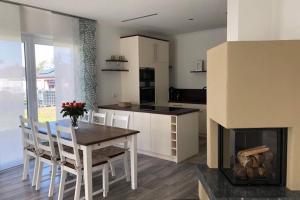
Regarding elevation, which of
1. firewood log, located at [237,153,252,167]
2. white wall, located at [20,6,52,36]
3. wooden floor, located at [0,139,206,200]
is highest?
white wall, located at [20,6,52,36]

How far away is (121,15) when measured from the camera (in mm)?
4586

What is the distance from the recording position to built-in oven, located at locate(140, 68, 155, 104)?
18.5ft

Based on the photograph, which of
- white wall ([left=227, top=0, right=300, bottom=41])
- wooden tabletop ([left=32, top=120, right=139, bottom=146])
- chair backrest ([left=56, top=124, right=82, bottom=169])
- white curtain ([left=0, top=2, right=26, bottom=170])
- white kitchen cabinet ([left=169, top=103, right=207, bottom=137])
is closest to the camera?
white wall ([left=227, top=0, right=300, bottom=41])

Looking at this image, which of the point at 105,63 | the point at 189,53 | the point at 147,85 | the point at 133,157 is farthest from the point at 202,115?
the point at 133,157

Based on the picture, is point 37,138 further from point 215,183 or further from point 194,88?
point 194,88

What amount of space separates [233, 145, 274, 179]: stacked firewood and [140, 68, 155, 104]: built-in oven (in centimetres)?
360

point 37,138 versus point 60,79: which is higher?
point 60,79

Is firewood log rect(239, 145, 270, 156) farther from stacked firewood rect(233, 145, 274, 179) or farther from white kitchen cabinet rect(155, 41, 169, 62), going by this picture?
white kitchen cabinet rect(155, 41, 169, 62)

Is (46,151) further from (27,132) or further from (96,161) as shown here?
(96,161)

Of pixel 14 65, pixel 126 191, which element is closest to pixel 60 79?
pixel 14 65

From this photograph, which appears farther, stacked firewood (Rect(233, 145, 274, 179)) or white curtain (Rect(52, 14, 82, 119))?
white curtain (Rect(52, 14, 82, 119))

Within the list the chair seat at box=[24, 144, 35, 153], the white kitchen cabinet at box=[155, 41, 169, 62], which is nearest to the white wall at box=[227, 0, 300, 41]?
the chair seat at box=[24, 144, 35, 153]

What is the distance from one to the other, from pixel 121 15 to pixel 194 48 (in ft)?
8.10

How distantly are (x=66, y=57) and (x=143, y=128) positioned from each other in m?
1.96
